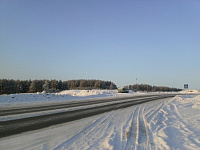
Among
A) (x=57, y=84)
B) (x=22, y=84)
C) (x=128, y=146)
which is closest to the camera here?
(x=128, y=146)

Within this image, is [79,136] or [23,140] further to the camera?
[79,136]

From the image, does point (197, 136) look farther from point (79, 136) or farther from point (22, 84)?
point (22, 84)

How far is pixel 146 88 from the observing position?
155 meters

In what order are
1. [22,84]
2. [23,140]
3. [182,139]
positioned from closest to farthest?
[23,140], [182,139], [22,84]

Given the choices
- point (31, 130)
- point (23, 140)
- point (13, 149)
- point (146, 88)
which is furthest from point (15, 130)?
point (146, 88)

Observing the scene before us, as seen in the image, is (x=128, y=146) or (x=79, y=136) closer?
(x=128, y=146)

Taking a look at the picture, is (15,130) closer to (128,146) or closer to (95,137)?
(95,137)

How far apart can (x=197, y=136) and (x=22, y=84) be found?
338ft

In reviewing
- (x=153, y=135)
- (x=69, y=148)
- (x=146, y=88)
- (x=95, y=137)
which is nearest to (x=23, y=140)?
(x=69, y=148)

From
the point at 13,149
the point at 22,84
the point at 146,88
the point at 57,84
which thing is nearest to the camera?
the point at 13,149

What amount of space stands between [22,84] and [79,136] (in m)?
101

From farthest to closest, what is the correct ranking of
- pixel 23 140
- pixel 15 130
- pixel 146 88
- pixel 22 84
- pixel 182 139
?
pixel 146 88 → pixel 22 84 → pixel 15 130 → pixel 182 139 → pixel 23 140

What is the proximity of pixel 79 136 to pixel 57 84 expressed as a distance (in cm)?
10477

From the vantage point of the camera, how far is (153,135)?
246 inches
